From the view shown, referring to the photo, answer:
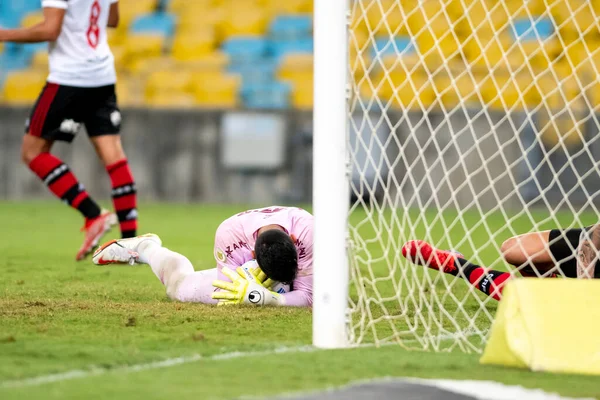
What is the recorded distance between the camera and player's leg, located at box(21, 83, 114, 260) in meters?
5.64

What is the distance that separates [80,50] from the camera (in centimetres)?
571

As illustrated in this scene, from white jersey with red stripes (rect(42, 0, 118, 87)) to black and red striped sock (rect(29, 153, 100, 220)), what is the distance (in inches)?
17.6

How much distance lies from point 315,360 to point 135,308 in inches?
49.2

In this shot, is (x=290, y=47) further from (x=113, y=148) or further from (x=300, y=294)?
(x=300, y=294)

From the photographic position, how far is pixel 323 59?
3094 mm

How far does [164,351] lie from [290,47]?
10474 mm

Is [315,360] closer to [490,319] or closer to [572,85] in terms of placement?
[490,319]

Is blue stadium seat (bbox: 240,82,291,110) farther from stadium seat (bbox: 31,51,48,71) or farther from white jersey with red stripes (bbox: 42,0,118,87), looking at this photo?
white jersey with red stripes (bbox: 42,0,118,87)

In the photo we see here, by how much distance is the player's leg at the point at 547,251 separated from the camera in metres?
3.96

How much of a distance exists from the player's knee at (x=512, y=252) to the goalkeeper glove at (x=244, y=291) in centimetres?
92

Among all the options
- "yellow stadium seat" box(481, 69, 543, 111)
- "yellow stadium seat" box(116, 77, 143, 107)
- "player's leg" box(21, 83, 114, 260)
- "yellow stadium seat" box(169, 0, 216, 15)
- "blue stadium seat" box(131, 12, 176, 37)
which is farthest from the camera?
"yellow stadium seat" box(169, 0, 216, 15)

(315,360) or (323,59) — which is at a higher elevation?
(323,59)

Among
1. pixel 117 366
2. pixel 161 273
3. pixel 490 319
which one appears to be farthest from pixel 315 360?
pixel 161 273

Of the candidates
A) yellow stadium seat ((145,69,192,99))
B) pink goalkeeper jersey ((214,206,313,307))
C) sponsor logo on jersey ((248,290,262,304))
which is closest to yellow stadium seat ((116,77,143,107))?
yellow stadium seat ((145,69,192,99))
